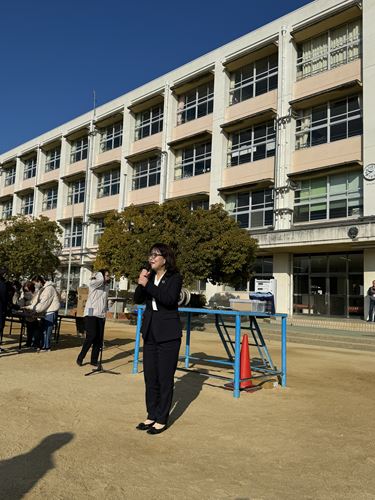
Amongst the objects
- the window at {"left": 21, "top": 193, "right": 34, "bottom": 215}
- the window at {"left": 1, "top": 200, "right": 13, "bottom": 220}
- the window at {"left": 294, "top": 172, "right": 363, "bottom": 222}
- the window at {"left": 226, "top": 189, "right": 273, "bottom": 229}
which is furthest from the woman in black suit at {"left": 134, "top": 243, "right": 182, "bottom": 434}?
the window at {"left": 1, "top": 200, "right": 13, "bottom": 220}

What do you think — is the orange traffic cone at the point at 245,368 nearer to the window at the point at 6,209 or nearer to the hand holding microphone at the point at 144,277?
the hand holding microphone at the point at 144,277

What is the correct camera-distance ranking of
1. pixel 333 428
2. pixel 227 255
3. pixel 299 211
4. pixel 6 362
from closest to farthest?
pixel 333 428, pixel 6 362, pixel 227 255, pixel 299 211

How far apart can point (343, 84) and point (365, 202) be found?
626 cm

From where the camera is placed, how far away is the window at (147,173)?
112 feet

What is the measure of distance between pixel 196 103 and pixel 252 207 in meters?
9.44

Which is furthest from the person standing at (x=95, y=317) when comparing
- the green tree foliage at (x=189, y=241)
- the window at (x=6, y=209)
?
the window at (x=6, y=209)

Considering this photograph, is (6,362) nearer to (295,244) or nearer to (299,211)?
(295,244)

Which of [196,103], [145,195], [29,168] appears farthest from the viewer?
[29,168]

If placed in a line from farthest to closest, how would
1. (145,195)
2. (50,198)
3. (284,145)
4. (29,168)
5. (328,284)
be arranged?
(29,168), (50,198), (145,195), (284,145), (328,284)

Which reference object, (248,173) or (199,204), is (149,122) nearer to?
(199,204)

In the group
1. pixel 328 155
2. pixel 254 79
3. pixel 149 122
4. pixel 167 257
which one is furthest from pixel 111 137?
pixel 167 257

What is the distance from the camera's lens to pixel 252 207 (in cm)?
2756

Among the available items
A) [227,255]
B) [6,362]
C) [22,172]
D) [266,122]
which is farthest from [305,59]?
[22,172]

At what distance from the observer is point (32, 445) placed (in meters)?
3.83
